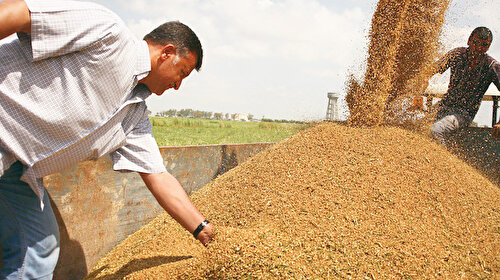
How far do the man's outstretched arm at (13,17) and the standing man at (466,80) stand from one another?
12.3ft

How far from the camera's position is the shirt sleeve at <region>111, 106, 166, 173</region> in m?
1.63

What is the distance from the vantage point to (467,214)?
2342 mm

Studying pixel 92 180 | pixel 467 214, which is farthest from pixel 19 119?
pixel 467 214

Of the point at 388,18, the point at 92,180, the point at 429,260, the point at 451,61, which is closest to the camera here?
the point at 429,260

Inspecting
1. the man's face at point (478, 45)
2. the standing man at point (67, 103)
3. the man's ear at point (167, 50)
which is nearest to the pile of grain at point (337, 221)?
the standing man at point (67, 103)

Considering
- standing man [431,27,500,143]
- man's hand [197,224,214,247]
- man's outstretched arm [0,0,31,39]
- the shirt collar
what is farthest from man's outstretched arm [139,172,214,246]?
standing man [431,27,500,143]

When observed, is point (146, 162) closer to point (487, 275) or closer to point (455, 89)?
point (487, 275)

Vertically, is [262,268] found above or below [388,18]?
below

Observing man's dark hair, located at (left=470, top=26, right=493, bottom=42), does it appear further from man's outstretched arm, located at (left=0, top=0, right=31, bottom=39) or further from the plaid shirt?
man's outstretched arm, located at (left=0, top=0, right=31, bottom=39)

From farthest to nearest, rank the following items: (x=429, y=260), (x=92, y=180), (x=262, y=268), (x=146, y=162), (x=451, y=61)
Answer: (x=451, y=61) < (x=92, y=180) < (x=429, y=260) < (x=146, y=162) < (x=262, y=268)

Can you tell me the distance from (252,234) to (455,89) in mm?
3602

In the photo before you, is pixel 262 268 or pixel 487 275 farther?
pixel 487 275

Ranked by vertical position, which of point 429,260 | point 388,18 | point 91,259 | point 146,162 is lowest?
point 91,259

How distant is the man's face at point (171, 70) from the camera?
1473 millimetres
